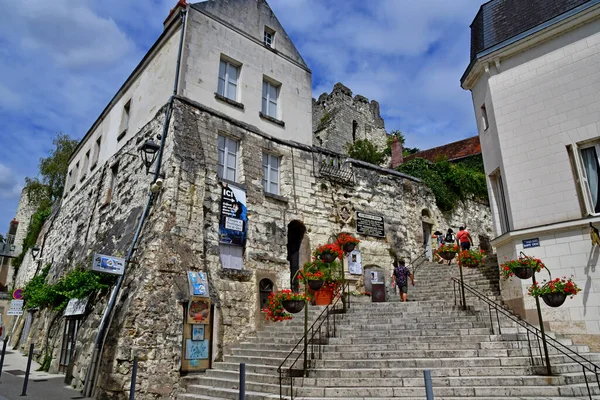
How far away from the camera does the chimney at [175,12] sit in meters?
11.9

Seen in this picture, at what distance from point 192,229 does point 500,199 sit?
8.34 meters

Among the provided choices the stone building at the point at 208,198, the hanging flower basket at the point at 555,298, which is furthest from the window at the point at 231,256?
the hanging flower basket at the point at 555,298

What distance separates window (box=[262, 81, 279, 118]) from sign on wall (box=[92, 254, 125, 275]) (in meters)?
6.99

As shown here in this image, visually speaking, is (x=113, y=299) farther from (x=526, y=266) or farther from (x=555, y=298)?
(x=555, y=298)

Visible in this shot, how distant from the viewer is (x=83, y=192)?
1688cm

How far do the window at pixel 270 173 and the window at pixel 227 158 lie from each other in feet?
3.65

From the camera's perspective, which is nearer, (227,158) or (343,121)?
(227,158)

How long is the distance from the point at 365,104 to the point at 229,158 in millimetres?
20905

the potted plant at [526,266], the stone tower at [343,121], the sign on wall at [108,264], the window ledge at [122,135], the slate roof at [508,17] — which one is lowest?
the potted plant at [526,266]

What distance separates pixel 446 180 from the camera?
18.4 meters

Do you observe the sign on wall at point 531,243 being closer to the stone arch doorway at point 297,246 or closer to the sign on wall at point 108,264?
the stone arch doorway at point 297,246

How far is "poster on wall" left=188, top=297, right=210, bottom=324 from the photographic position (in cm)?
891

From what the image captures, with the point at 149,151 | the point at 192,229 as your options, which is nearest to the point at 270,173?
the point at 192,229

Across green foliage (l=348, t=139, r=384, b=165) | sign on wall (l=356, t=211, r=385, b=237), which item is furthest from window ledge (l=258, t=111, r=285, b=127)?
green foliage (l=348, t=139, r=384, b=165)
